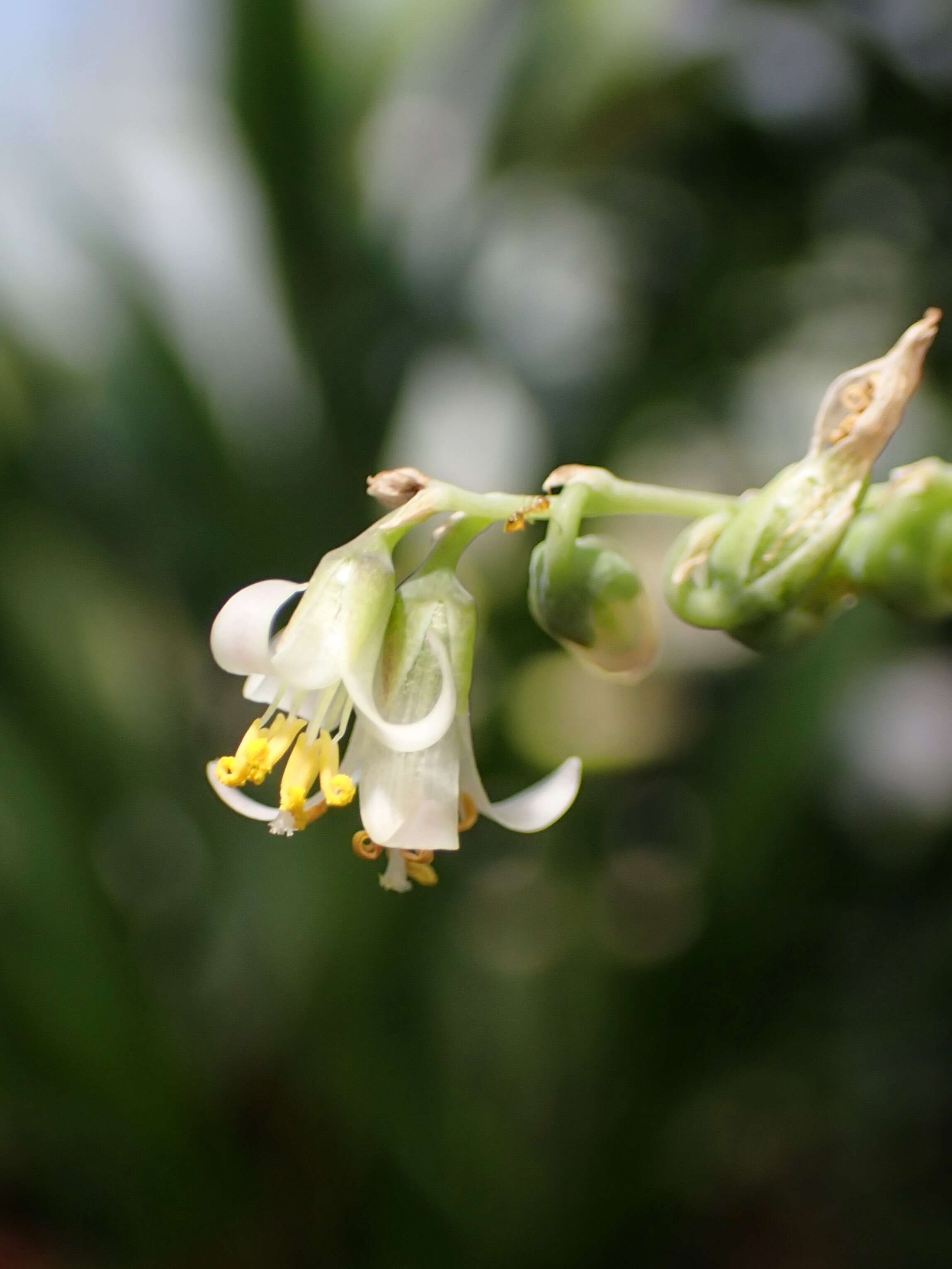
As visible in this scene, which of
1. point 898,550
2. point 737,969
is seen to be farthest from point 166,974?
point 898,550

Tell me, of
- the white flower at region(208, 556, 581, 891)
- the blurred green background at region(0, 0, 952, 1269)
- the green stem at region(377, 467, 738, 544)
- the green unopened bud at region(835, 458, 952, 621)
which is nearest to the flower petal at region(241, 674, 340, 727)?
the white flower at region(208, 556, 581, 891)

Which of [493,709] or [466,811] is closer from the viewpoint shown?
[466,811]

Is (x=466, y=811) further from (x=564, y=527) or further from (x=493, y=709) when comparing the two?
(x=493, y=709)

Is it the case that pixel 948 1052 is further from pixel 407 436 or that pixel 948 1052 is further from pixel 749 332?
pixel 407 436

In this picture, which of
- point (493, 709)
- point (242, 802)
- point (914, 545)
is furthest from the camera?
point (493, 709)

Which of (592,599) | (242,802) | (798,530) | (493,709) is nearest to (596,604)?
(592,599)

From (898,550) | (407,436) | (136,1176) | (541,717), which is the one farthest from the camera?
(407,436)

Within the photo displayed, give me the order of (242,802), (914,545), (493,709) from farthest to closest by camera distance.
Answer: (493,709), (242,802), (914,545)

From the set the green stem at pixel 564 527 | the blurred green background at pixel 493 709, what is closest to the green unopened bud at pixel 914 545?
the green stem at pixel 564 527
